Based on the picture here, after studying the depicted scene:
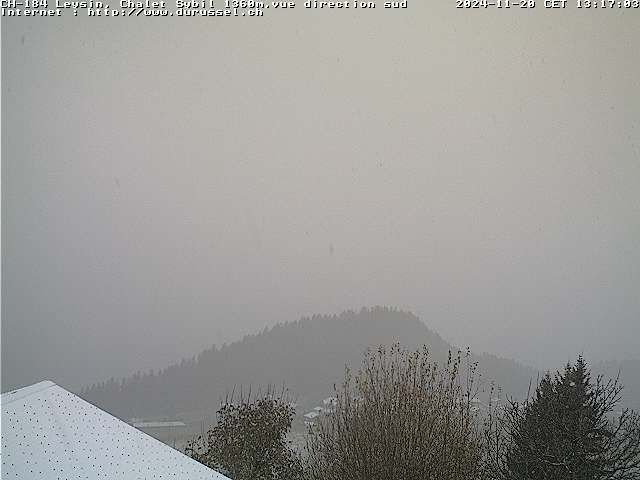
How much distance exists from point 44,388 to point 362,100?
20.5 feet

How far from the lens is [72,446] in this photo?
5.85 ft

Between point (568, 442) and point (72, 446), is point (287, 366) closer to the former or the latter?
point (568, 442)

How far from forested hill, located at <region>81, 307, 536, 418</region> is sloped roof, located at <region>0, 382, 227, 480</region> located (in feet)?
18.1

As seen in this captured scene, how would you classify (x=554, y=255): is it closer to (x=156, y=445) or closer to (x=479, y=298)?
(x=479, y=298)

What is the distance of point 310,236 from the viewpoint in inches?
318

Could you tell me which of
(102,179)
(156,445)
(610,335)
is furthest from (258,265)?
(156,445)

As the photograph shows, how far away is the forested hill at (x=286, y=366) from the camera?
7523 mm

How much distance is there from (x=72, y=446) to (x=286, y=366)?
A: 630cm

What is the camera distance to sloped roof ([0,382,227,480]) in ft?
5.58

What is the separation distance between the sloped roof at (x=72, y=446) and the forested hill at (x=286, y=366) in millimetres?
5519

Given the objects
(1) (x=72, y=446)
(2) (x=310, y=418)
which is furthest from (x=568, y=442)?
(1) (x=72, y=446)

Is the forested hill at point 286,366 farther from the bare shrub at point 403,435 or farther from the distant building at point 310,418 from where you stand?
the bare shrub at point 403,435
